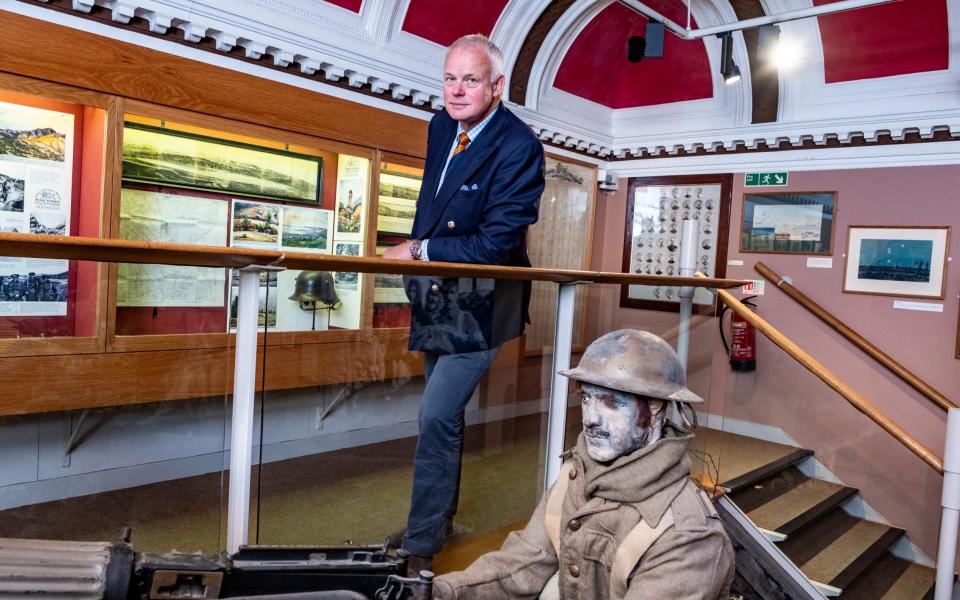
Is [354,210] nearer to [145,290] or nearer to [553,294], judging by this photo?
[553,294]

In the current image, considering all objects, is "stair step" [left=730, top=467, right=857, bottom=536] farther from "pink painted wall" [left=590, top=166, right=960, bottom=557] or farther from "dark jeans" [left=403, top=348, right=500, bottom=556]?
"dark jeans" [left=403, top=348, right=500, bottom=556]

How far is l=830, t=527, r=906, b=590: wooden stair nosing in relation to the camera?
452 cm

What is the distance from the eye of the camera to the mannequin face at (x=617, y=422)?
178 cm

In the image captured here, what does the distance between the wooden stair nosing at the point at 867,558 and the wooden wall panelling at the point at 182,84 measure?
14.1 ft

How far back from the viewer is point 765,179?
7148mm

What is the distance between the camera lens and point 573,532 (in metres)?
1.83

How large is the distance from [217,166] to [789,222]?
5.34m

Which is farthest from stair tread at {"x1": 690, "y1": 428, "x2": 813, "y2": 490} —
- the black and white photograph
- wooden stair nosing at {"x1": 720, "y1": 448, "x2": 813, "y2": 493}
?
the black and white photograph

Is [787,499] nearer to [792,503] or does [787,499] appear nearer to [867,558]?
[792,503]

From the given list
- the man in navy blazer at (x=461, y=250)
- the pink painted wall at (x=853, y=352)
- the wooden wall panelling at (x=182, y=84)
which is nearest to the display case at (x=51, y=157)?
the wooden wall panelling at (x=182, y=84)

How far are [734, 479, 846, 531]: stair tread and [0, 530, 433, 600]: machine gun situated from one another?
414cm

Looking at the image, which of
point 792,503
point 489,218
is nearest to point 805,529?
point 792,503

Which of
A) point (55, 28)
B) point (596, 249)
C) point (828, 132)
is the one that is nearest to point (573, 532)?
point (55, 28)

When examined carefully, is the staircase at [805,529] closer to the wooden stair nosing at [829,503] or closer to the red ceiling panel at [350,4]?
the wooden stair nosing at [829,503]
